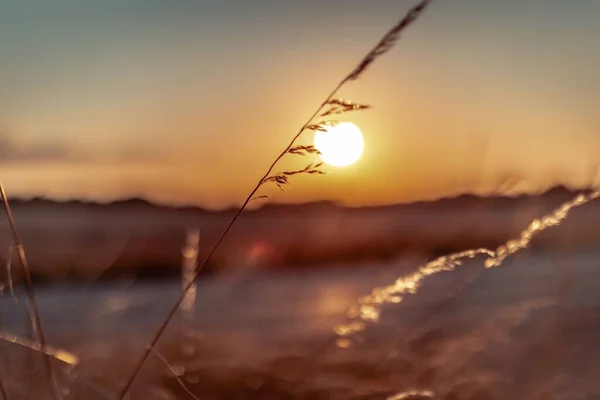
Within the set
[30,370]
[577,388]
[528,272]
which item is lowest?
[30,370]

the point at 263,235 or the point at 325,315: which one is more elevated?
the point at 263,235

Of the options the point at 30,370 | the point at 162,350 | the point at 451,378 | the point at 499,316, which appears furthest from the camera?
the point at 499,316

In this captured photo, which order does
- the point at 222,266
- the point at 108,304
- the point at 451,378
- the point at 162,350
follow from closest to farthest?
the point at 451,378
the point at 162,350
the point at 108,304
the point at 222,266

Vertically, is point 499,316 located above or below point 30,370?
above

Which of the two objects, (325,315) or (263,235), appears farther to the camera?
(263,235)

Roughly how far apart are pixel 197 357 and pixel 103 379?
630mm

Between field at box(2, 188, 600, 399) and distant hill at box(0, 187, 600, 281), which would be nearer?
field at box(2, 188, 600, 399)

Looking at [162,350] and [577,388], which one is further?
[162,350]

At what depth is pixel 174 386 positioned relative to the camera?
2225 millimetres

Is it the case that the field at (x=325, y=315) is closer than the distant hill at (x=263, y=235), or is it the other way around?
the field at (x=325, y=315)

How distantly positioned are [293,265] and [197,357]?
10.7ft

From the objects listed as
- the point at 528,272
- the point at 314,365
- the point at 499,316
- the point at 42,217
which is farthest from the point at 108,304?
the point at 42,217

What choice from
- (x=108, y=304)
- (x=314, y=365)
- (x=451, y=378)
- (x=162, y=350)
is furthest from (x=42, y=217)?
(x=451, y=378)

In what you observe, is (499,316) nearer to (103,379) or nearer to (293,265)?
(103,379)
